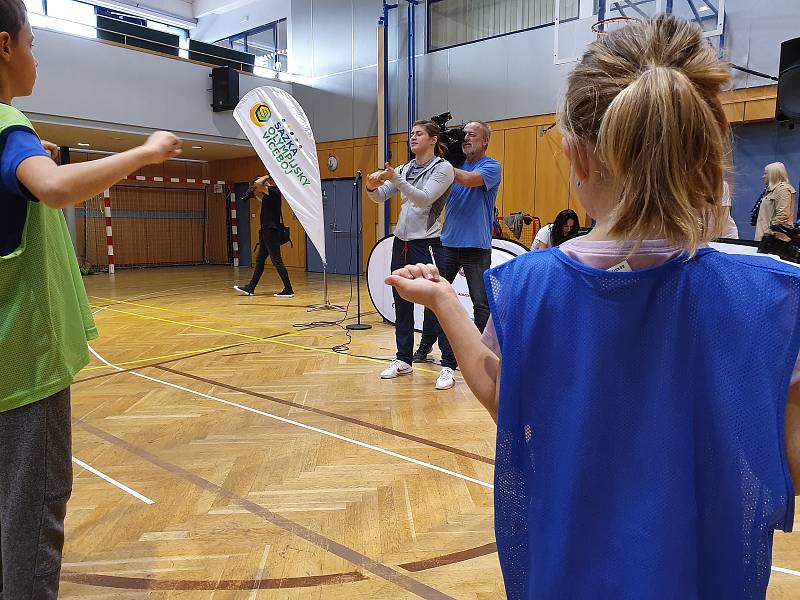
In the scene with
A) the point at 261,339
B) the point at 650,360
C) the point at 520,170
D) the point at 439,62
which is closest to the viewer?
the point at 650,360

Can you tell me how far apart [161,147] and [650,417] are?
3.35 ft

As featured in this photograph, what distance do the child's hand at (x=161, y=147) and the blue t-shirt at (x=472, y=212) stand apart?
118 inches

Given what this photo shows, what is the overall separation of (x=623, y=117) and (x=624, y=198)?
93mm

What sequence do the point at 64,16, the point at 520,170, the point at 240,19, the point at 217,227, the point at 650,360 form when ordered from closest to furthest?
the point at 650,360
the point at 64,16
the point at 520,170
the point at 240,19
the point at 217,227

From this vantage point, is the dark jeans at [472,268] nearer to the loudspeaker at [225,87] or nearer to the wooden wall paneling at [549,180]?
the wooden wall paneling at [549,180]

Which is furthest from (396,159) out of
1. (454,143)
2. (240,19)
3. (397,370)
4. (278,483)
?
(278,483)

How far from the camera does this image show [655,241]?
72 cm

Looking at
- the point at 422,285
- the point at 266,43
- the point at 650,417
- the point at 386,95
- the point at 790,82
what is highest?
the point at 266,43

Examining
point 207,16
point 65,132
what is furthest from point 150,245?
point 207,16

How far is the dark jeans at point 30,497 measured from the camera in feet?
4.20

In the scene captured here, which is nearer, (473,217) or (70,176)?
(70,176)

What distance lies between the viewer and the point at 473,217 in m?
4.11

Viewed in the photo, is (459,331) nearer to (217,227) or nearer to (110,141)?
(110,141)

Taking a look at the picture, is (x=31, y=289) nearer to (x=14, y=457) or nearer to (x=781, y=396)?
(x=14, y=457)
